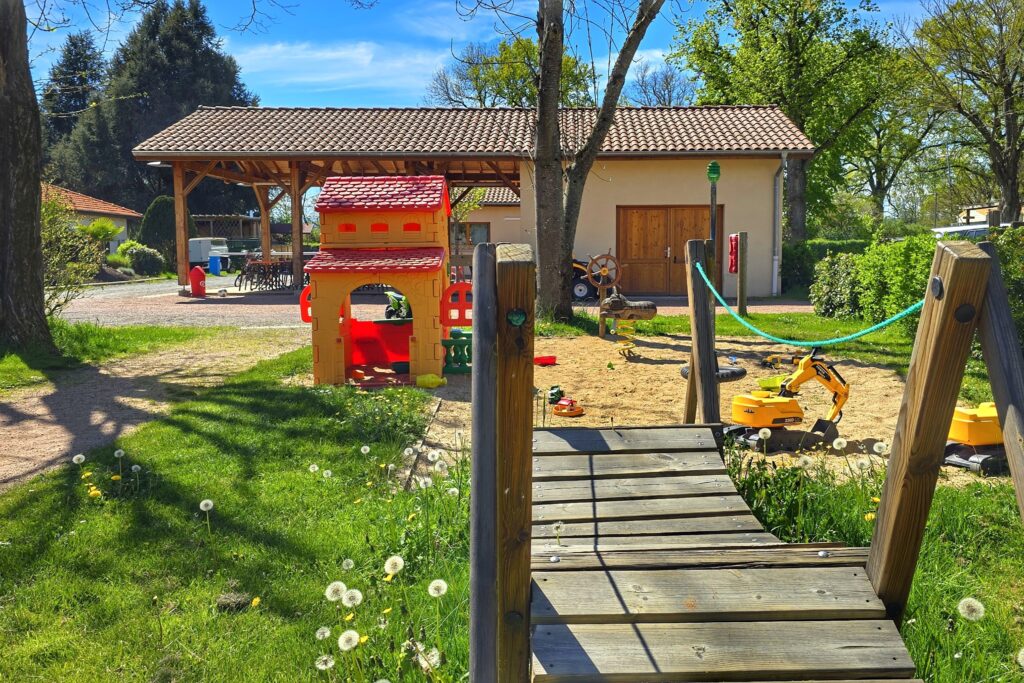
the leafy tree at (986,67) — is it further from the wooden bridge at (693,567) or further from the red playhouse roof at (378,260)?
the wooden bridge at (693,567)

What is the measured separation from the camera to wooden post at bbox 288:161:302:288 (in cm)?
2141

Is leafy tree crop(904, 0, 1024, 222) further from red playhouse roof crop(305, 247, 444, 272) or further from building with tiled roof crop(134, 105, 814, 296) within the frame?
red playhouse roof crop(305, 247, 444, 272)

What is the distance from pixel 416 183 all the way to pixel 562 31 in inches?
167

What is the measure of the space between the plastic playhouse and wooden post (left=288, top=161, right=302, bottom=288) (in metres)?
12.7

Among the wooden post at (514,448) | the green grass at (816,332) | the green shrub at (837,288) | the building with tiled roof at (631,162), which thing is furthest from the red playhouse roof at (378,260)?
the building with tiled roof at (631,162)

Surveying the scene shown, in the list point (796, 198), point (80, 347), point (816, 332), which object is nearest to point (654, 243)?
point (816, 332)

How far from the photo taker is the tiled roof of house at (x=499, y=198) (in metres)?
27.6

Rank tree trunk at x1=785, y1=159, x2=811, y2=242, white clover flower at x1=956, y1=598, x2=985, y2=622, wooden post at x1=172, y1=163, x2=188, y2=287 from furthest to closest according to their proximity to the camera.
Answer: tree trunk at x1=785, y1=159, x2=811, y2=242 → wooden post at x1=172, y1=163, x2=188, y2=287 → white clover flower at x1=956, y1=598, x2=985, y2=622

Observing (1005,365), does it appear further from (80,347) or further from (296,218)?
(296,218)

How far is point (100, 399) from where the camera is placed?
Result: 7.50 m

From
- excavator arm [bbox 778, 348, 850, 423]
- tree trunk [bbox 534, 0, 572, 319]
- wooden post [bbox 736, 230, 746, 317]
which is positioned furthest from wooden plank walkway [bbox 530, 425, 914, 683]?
wooden post [bbox 736, 230, 746, 317]

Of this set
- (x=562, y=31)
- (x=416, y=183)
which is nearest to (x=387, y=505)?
(x=416, y=183)

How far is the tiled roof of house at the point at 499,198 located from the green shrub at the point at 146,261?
47.7ft

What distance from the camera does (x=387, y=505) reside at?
169 inches
